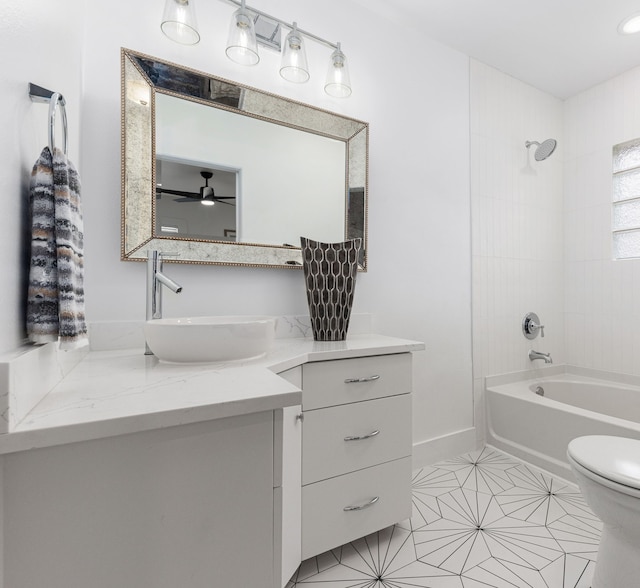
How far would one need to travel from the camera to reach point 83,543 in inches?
20.5

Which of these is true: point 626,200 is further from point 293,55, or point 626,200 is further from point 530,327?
point 293,55

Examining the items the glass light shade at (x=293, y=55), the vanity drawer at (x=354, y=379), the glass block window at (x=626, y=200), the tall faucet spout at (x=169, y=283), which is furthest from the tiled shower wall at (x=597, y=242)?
the tall faucet spout at (x=169, y=283)

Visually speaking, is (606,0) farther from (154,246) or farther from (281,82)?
(154,246)

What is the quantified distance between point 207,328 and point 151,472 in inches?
18.6

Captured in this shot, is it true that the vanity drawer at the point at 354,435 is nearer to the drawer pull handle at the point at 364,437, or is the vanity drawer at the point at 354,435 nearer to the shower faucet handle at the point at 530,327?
the drawer pull handle at the point at 364,437

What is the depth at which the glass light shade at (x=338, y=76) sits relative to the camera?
1648 millimetres

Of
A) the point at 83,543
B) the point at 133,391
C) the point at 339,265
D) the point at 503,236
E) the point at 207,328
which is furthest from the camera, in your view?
the point at 503,236

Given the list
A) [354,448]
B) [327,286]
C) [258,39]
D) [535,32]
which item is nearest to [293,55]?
[258,39]

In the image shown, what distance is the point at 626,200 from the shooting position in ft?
8.01

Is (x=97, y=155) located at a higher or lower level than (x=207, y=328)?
higher

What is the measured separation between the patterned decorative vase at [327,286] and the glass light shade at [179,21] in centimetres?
87

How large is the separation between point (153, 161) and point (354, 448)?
1328 mm

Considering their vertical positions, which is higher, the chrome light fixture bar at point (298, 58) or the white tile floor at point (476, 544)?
the chrome light fixture bar at point (298, 58)

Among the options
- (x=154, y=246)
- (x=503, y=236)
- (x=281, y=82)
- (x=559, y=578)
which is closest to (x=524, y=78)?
(x=503, y=236)
